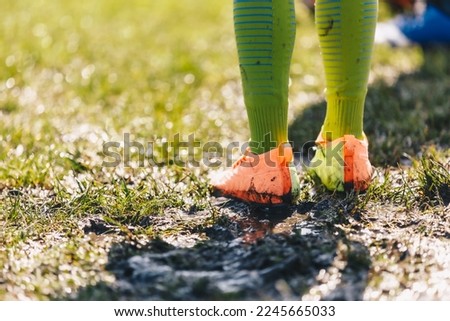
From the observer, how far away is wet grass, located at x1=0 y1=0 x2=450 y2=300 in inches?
76.9

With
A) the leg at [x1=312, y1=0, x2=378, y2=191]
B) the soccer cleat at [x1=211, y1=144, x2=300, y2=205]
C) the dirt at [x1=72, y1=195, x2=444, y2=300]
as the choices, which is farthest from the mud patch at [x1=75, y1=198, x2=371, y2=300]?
the leg at [x1=312, y1=0, x2=378, y2=191]

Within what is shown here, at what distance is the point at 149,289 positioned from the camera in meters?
1.91

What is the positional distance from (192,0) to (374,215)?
15.4ft

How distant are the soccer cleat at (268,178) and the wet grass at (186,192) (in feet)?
0.18

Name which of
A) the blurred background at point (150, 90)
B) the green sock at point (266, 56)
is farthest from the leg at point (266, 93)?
the blurred background at point (150, 90)

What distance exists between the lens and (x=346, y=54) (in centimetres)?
237

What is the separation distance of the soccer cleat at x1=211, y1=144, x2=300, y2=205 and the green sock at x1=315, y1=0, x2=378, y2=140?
216 millimetres

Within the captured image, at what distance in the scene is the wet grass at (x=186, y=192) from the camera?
195cm

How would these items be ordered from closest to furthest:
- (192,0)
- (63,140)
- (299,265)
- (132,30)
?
1. (299,265)
2. (63,140)
3. (132,30)
4. (192,0)

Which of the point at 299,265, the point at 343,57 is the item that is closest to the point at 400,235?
the point at 299,265

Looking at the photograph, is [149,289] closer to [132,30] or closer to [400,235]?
[400,235]

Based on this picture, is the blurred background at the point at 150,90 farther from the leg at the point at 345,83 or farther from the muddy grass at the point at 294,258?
the muddy grass at the point at 294,258
